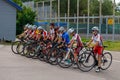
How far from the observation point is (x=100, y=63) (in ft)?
49.1

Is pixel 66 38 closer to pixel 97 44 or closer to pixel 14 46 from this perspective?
pixel 97 44

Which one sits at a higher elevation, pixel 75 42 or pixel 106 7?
pixel 106 7

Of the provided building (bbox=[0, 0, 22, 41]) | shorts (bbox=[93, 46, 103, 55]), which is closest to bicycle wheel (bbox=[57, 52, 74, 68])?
shorts (bbox=[93, 46, 103, 55])

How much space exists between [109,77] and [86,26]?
30830 mm

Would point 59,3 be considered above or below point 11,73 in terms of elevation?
above

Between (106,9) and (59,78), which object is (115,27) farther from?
(59,78)

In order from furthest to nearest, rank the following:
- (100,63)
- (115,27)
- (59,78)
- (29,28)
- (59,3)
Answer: (59,3) → (115,27) → (29,28) → (100,63) → (59,78)

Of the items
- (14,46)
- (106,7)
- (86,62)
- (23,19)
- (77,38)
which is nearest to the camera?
(86,62)

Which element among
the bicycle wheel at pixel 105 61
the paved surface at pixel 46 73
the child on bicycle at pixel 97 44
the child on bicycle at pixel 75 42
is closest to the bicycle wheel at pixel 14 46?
the paved surface at pixel 46 73

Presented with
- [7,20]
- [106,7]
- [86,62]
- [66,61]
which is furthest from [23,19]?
[86,62]

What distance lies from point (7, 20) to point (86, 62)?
21497 millimetres

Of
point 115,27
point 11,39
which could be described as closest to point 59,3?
point 115,27

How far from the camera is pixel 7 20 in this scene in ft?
117

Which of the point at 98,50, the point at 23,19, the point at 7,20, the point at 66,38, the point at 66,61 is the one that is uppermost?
the point at 23,19
